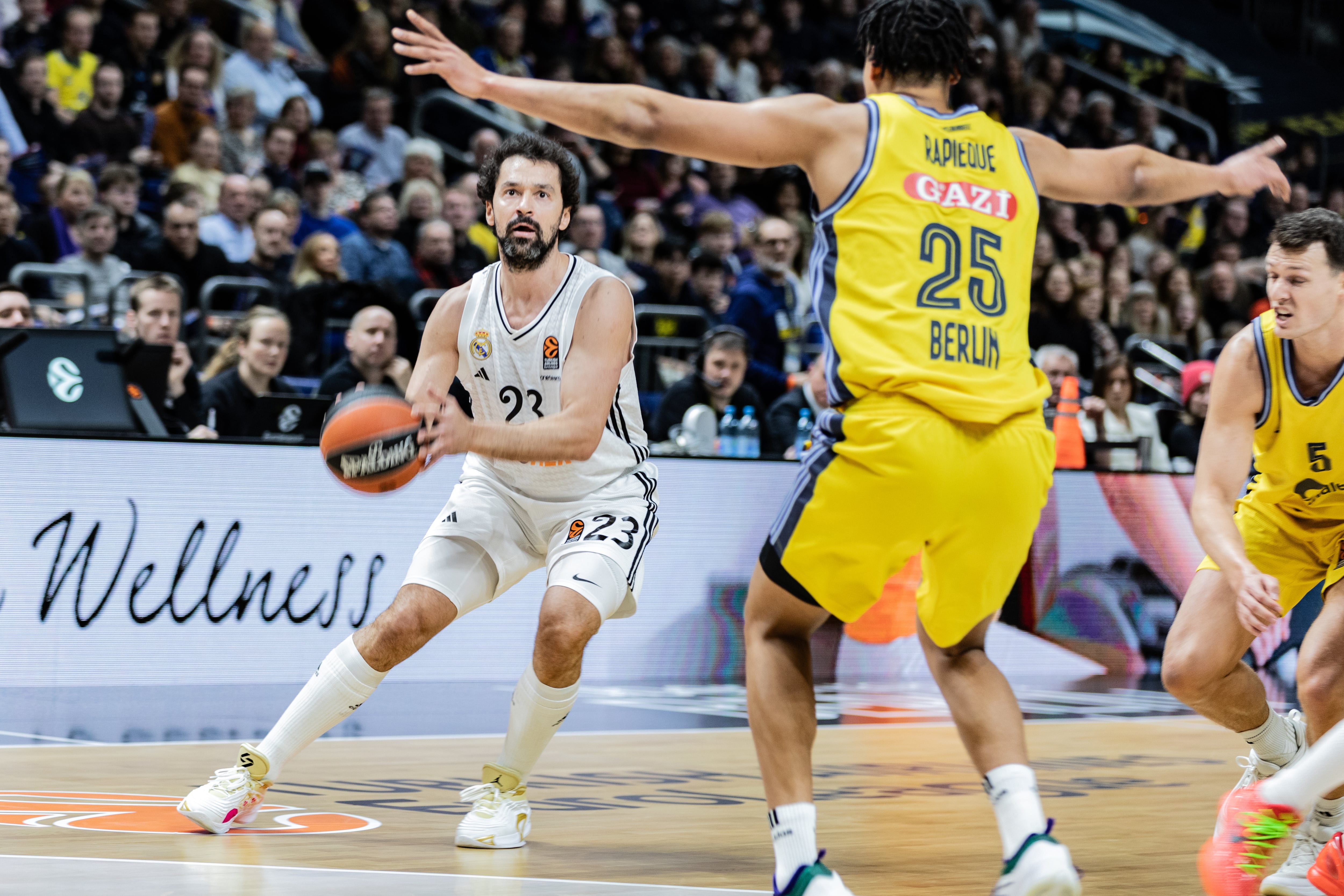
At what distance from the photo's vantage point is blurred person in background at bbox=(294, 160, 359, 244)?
35.8ft

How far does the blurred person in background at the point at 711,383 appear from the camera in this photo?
31.3 ft

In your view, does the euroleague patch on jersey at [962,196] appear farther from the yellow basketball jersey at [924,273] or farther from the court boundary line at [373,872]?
the court boundary line at [373,872]

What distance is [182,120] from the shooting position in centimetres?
1113

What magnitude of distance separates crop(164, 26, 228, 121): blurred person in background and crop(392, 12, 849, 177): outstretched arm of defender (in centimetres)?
853

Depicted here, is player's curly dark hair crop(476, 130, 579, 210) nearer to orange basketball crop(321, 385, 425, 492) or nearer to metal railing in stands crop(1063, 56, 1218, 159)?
orange basketball crop(321, 385, 425, 492)

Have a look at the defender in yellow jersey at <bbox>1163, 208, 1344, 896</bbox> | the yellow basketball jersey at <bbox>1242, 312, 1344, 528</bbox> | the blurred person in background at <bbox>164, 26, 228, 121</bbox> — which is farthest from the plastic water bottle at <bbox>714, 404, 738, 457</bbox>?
the yellow basketball jersey at <bbox>1242, 312, 1344, 528</bbox>

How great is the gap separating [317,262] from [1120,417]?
18.1 ft

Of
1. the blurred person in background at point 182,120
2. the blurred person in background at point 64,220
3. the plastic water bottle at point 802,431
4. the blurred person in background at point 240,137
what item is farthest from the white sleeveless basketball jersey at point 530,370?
the blurred person in background at point 182,120

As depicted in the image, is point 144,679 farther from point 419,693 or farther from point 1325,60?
point 1325,60

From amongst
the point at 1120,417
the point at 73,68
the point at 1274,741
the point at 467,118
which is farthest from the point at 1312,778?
the point at 467,118

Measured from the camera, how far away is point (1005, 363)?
11.2 ft

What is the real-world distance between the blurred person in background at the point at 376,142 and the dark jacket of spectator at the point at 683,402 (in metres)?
3.50

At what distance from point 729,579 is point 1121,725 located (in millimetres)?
2218

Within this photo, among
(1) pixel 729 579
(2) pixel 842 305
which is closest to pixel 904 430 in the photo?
(2) pixel 842 305
